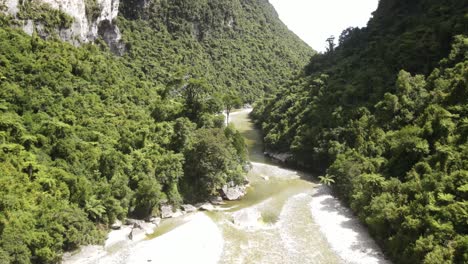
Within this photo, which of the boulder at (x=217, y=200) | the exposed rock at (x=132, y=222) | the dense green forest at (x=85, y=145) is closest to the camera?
the dense green forest at (x=85, y=145)

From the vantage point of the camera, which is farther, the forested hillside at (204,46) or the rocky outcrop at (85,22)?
the forested hillside at (204,46)

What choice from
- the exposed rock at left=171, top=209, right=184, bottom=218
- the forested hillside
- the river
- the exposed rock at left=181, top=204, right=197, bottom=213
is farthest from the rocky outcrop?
the river

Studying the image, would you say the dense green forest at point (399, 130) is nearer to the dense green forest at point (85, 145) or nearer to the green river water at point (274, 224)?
the green river water at point (274, 224)

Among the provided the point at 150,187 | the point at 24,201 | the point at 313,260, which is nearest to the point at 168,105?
the point at 150,187

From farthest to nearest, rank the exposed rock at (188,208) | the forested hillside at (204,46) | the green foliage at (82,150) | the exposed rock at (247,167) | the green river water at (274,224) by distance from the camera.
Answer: the forested hillside at (204,46)
the exposed rock at (247,167)
the exposed rock at (188,208)
the green river water at (274,224)
the green foliage at (82,150)

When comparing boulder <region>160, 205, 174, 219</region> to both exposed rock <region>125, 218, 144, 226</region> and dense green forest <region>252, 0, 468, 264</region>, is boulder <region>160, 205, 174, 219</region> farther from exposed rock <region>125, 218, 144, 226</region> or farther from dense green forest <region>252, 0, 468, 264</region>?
dense green forest <region>252, 0, 468, 264</region>

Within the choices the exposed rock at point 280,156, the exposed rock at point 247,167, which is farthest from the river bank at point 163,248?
the exposed rock at point 280,156

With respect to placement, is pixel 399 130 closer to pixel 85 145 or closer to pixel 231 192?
pixel 231 192
